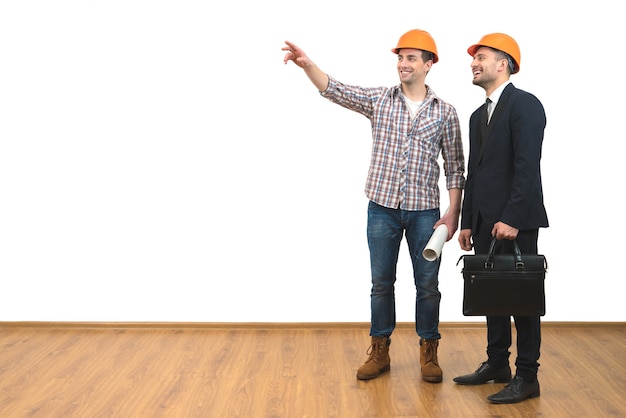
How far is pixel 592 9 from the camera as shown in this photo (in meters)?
4.79

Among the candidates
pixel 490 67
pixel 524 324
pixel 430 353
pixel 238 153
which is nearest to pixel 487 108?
pixel 490 67

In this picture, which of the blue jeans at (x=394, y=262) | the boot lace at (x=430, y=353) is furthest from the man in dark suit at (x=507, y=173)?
the boot lace at (x=430, y=353)

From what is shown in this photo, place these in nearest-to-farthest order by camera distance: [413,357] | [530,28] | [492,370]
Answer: [492,370], [413,357], [530,28]

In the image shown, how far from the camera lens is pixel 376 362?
3.90 metres

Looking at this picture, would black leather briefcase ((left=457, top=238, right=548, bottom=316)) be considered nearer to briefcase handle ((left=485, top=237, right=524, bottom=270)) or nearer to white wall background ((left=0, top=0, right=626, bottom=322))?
briefcase handle ((left=485, top=237, right=524, bottom=270))

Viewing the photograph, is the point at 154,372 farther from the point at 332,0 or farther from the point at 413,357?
the point at 332,0

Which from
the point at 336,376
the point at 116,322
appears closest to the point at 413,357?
the point at 336,376

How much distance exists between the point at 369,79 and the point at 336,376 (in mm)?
1722

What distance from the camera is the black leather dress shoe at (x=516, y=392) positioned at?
3.49m

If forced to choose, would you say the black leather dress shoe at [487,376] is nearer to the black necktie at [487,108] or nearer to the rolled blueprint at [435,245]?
the rolled blueprint at [435,245]

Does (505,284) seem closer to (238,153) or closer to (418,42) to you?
(418,42)

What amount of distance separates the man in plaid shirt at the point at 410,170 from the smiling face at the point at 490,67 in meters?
0.26

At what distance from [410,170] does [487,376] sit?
0.94 m

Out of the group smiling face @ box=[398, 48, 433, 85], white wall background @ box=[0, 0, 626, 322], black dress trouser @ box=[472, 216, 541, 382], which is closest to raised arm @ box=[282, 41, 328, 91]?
smiling face @ box=[398, 48, 433, 85]
